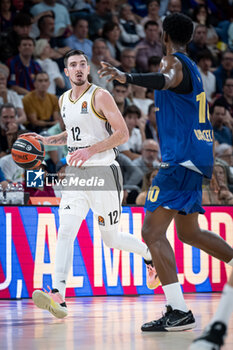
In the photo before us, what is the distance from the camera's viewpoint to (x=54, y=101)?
1060cm

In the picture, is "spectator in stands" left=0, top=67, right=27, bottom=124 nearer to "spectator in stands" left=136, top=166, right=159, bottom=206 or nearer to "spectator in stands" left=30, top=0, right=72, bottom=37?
"spectator in stands" left=30, top=0, right=72, bottom=37

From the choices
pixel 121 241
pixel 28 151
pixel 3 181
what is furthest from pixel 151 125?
pixel 121 241

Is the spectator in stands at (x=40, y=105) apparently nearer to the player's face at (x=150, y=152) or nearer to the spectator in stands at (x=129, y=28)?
the player's face at (x=150, y=152)

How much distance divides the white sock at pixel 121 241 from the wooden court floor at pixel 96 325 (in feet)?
1.82

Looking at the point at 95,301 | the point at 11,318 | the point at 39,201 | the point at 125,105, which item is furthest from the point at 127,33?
the point at 11,318

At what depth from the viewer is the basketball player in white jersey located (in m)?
5.43

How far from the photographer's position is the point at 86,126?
18.6 ft

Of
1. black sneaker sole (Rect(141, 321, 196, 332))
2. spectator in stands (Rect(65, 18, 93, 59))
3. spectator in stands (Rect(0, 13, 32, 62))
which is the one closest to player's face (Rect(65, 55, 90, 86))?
black sneaker sole (Rect(141, 321, 196, 332))

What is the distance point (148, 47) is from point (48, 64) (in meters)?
2.46

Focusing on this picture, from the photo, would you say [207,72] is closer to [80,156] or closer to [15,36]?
[15,36]

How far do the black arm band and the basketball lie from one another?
2412 millimetres

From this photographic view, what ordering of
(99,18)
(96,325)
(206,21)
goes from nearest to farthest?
(96,325) → (99,18) → (206,21)

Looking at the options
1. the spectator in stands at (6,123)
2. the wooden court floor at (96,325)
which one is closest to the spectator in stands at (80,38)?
the spectator in stands at (6,123)

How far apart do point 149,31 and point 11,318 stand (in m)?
8.49
